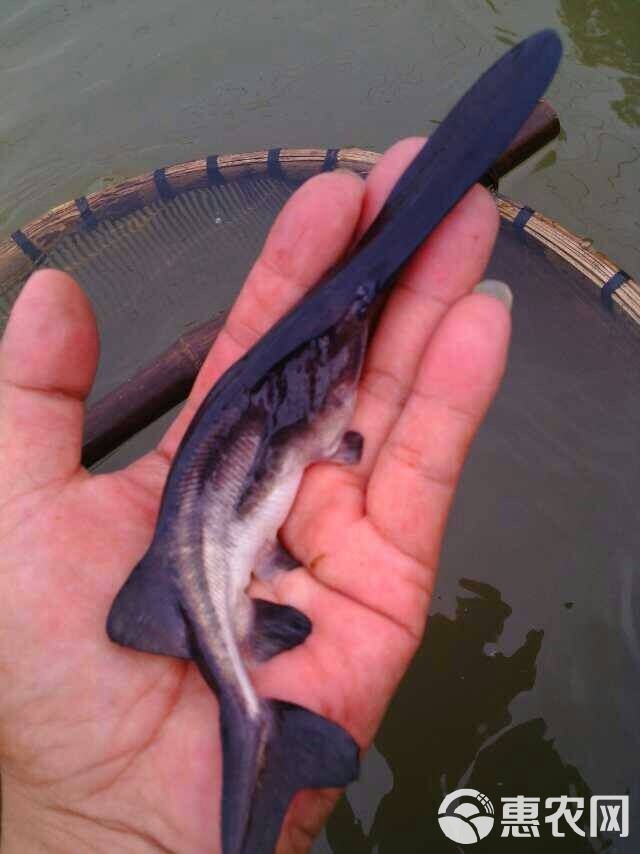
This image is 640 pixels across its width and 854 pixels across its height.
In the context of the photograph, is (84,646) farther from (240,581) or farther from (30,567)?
(240,581)

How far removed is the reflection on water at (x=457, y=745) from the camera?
3.29 m

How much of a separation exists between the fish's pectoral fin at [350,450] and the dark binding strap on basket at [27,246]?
250 cm

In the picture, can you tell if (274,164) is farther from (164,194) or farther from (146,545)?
(146,545)

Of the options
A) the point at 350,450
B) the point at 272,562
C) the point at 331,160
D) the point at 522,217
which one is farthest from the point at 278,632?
the point at 331,160

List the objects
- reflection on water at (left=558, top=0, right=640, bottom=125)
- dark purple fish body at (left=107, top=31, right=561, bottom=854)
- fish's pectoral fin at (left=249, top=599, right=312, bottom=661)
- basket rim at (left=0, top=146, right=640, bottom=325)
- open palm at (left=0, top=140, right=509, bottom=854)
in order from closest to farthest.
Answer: dark purple fish body at (left=107, top=31, right=561, bottom=854) < open palm at (left=0, top=140, right=509, bottom=854) < fish's pectoral fin at (left=249, top=599, right=312, bottom=661) < basket rim at (left=0, top=146, right=640, bottom=325) < reflection on water at (left=558, top=0, right=640, bottom=125)

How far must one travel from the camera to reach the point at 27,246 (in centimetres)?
419

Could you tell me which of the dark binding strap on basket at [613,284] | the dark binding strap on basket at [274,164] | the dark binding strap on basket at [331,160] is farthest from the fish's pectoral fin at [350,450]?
the dark binding strap on basket at [274,164]

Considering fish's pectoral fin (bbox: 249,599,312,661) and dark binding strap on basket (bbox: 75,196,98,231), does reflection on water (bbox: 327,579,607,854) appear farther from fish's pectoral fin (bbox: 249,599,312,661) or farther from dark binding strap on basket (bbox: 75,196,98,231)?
dark binding strap on basket (bbox: 75,196,98,231)

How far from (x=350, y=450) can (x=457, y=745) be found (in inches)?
65.4

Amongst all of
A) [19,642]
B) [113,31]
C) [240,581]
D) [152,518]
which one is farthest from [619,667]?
→ [113,31]

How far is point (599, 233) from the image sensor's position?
16.6ft

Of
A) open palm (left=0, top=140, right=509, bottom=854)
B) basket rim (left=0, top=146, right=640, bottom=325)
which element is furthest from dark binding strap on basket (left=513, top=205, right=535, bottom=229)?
open palm (left=0, top=140, right=509, bottom=854)

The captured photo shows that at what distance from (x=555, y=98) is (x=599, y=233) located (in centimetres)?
144

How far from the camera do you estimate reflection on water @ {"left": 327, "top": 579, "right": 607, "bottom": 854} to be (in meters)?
3.29
